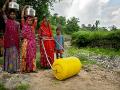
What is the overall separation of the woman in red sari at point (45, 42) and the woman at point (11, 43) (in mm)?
1195

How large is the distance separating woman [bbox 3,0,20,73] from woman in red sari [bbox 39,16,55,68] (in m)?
1.20

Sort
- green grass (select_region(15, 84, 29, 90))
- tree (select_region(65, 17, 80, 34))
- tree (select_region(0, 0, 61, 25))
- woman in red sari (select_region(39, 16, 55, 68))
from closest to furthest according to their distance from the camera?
green grass (select_region(15, 84, 29, 90))
woman in red sari (select_region(39, 16, 55, 68))
tree (select_region(0, 0, 61, 25))
tree (select_region(65, 17, 80, 34))

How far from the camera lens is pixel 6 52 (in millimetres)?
9797

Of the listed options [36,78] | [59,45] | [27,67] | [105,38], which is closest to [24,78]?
[36,78]

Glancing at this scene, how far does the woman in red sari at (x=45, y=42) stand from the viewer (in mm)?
10797

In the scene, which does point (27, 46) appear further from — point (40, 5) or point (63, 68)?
point (40, 5)

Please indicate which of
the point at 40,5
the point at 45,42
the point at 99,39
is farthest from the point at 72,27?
the point at 45,42

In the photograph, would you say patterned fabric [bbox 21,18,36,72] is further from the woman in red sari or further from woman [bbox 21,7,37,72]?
the woman in red sari

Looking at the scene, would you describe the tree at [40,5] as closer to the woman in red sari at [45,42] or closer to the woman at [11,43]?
the woman in red sari at [45,42]

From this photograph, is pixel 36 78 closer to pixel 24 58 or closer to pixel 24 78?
pixel 24 78

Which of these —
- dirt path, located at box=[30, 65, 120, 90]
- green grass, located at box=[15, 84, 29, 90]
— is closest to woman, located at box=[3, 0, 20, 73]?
dirt path, located at box=[30, 65, 120, 90]

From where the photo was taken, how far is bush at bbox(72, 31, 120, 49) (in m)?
25.0

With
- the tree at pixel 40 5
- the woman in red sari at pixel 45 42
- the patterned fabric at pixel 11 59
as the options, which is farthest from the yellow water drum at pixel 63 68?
the tree at pixel 40 5

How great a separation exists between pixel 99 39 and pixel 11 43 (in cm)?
1839
